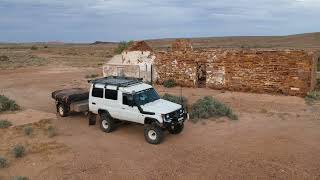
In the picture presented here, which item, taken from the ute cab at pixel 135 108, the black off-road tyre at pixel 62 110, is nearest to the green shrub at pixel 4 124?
the black off-road tyre at pixel 62 110

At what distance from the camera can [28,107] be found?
18.9 m

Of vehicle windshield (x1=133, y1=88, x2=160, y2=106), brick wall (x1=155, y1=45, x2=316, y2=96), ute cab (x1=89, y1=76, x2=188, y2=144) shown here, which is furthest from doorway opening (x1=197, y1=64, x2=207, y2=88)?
vehicle windshield (x1=133, y1=88, x2=160, y2=106)

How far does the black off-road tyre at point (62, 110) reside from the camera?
52.9ft

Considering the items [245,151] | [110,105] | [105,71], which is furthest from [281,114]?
[105,71]

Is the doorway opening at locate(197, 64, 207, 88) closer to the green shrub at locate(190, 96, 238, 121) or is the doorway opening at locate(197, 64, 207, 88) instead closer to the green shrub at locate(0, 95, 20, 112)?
the green shrub at locate(190, 96, 238, 121)

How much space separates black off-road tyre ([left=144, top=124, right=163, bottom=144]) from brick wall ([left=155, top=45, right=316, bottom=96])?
10238 mm

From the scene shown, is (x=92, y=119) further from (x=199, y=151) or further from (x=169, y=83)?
(x=169, y=83)

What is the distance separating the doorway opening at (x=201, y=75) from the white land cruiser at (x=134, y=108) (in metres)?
9.54

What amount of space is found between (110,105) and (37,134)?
3057mm

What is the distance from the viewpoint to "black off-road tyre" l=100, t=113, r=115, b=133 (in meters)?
13.5

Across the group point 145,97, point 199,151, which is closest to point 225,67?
point 145,97

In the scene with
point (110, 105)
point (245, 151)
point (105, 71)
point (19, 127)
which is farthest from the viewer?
point (105, 71)

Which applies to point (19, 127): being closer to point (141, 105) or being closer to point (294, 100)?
point (141, 105)

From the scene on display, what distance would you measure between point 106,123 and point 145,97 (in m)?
1.92
